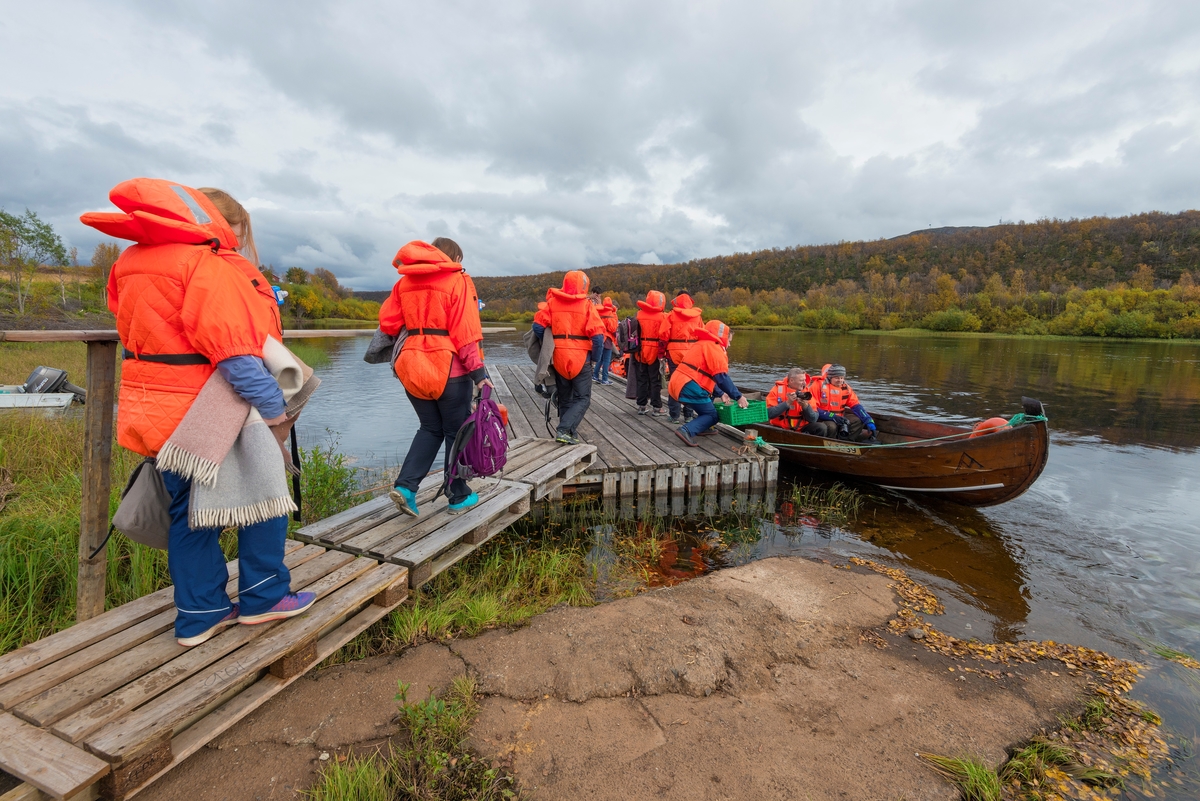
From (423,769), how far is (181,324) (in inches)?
82.9

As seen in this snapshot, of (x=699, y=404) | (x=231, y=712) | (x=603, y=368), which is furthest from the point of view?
(x=603, y=368)

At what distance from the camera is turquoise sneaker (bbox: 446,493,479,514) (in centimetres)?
440

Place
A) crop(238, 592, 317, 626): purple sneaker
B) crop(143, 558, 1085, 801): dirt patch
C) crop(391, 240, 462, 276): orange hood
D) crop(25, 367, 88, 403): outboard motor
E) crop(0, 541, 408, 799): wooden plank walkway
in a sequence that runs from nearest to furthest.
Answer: crop(0, 541, 408, 799): wooden plank walkway < crop(143, 558, 1085, 801): dirt patch < crop(238, 592, 317, 626): purple sneaker < crop(391, 240, 462, 276): orange hood < crop(25, 367, 88, 403): outboard motor

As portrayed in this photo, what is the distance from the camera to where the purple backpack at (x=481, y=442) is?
3.94 meters

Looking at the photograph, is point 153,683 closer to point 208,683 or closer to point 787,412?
point 208,683

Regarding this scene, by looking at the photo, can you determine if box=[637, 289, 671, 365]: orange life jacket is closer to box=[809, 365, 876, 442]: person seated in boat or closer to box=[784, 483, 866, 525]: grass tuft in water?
box=[809, 365, 876, 442]: person seated in boat

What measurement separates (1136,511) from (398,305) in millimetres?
9828

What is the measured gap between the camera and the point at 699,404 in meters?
8.02

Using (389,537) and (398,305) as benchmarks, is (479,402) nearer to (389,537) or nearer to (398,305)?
(398,305)

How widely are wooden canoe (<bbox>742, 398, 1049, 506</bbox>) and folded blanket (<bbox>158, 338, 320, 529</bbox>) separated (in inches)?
271

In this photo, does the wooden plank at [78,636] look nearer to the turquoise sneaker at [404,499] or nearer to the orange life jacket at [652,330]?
the turquoise sneaker at [404,499]

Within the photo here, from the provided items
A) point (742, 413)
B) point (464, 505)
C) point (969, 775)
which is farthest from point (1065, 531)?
point (464, 505)

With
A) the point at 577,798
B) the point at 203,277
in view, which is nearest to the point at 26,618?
the point at 203,277

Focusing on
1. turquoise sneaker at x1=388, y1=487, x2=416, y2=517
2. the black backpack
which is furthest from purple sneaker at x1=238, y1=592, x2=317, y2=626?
the black backpack
